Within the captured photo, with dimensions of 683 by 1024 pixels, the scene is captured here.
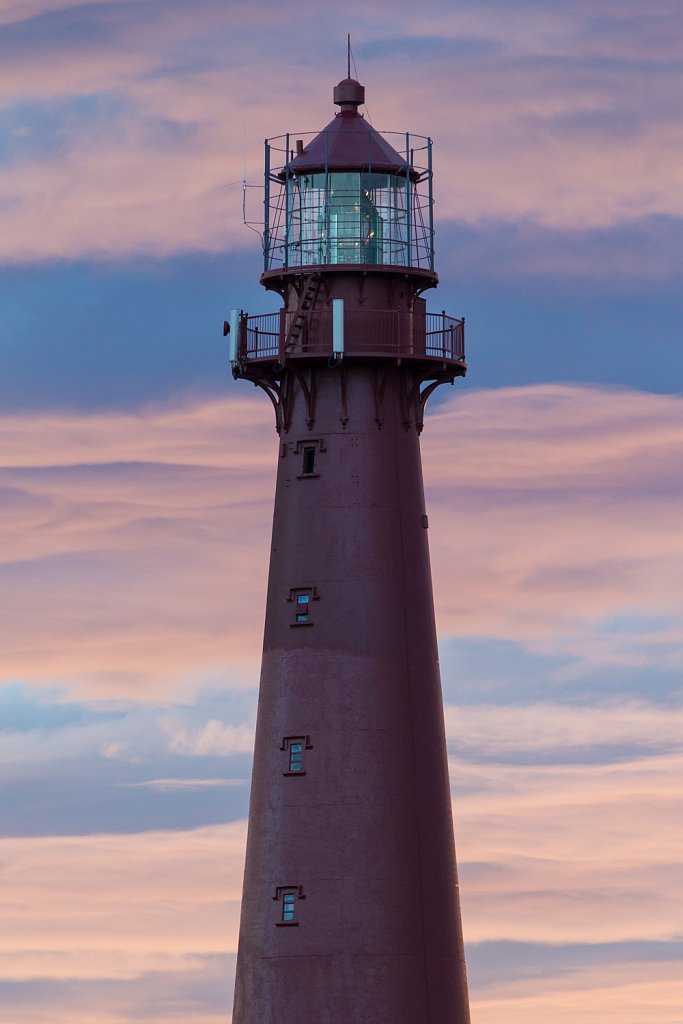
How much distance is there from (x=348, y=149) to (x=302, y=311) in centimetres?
456

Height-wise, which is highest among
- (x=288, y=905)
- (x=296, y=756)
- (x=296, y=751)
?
(x=296, y=751)

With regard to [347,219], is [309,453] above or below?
below

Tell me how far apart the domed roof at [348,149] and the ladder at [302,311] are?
308 centimetres

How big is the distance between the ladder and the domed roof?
3079 mm

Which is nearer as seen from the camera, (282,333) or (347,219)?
(282,333)

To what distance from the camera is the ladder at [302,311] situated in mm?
78438

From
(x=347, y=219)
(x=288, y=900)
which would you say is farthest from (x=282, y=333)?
(x=288, y=900)

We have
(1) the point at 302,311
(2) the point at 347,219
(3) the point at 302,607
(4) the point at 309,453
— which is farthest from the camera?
(2) the point at 347,219

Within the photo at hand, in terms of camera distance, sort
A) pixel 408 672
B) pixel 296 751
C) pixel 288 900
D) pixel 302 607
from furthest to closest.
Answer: pixel 302 607
pixel 408 672
pixel 296 751
pixel 288 900

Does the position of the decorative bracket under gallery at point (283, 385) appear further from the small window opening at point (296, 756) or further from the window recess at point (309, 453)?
the small window opening at point (296, 756)

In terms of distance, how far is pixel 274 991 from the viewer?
249 feet

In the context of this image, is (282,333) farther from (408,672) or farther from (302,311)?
(408,672)

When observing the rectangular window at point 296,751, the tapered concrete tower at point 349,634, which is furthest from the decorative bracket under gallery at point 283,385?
the rectangular window at point 296,751

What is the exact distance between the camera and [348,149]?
262 ft
